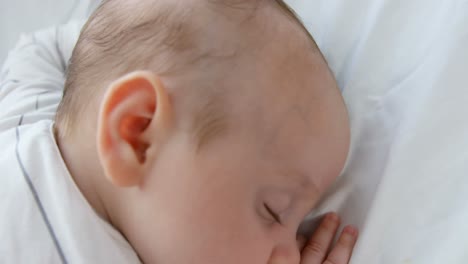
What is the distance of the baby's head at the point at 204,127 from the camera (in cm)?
69

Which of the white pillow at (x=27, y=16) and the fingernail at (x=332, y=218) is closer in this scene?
the fingernail at (x=332, y=218)

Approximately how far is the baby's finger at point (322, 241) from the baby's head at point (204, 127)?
0.26 feet

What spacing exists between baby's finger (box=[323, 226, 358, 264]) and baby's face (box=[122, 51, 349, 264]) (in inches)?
2.8

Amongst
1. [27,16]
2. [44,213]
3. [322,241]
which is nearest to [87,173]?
[44,213]

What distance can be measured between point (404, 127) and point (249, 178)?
0.74ft

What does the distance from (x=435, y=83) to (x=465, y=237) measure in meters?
0.20

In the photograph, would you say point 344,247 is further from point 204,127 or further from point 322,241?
point 204,127

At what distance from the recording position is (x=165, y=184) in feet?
2.29

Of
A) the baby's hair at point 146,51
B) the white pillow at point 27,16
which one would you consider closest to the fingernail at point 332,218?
the baby's hair at point 146,51

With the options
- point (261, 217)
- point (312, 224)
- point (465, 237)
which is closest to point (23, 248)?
point (261, 217)

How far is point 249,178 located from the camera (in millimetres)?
709

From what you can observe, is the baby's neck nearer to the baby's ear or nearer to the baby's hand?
the baby's ear

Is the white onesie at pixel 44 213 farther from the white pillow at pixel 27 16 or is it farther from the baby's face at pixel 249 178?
the white pillow at pixel 27 16

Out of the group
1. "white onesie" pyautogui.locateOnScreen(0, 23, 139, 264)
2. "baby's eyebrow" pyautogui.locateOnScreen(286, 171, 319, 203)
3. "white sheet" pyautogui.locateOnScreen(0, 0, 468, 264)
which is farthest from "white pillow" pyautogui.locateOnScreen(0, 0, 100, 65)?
"baby's eyebrow" pyautogui.locateOnScreen(286, 171, 319, 203)
